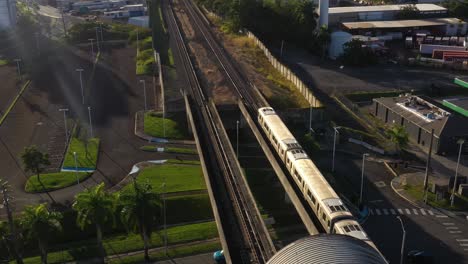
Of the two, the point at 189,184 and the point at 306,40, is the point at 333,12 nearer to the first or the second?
the point at 306,40

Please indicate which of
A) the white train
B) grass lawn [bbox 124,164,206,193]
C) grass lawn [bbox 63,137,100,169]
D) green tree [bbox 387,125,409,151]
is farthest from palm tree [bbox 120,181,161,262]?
green tree [bbox 387,125,409,151]

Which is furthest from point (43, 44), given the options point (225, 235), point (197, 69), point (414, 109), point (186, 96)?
point (225, 235)

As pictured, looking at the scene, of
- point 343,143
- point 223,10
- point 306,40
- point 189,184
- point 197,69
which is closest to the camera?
point 189,184

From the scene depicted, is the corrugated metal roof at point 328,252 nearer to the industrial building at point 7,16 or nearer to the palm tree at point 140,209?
the palm tree at point 140,209

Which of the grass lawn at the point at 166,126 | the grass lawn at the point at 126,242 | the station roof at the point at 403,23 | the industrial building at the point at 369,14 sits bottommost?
the grass lawn at the point at 126,242

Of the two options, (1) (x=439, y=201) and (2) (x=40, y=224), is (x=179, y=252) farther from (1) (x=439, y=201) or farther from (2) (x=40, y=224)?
(1) (x=439, y=201)

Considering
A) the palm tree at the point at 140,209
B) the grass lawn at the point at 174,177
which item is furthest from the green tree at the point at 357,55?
the palm tree at the point at 140,209

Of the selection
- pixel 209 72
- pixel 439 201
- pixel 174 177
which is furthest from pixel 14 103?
pixel 439 201
